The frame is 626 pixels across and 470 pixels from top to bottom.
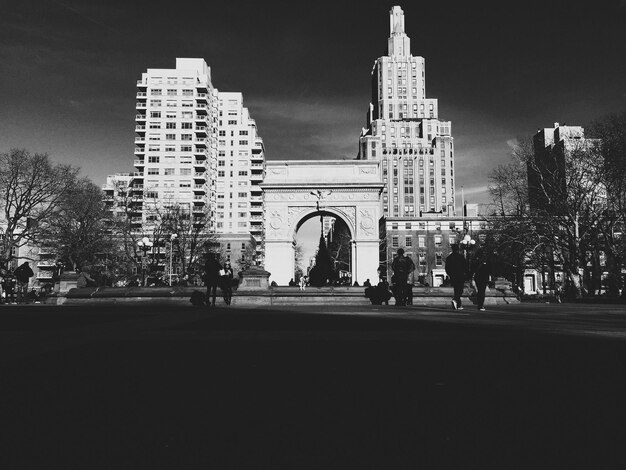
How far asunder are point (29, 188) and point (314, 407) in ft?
131

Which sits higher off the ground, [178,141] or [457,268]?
[178,141]

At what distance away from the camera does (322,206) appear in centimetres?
4406

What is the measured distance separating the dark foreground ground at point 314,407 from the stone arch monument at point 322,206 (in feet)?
127

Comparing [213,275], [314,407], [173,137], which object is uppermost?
[173,137]

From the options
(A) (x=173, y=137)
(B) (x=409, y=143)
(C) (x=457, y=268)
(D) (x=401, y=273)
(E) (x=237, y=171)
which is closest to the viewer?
(C) (x=457, y=268)

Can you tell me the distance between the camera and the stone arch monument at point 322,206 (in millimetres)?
43781

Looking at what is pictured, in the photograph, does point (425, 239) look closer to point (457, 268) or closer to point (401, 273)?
point (401, 273)

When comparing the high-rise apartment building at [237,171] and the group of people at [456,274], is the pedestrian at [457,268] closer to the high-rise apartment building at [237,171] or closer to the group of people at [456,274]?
the group of people at [456,274]

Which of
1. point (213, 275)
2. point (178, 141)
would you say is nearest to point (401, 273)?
point (213, 275)

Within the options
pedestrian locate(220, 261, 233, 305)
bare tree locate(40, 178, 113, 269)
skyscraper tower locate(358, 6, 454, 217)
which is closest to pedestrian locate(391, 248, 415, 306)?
pedestrian locate(220, 261, 233, 305)

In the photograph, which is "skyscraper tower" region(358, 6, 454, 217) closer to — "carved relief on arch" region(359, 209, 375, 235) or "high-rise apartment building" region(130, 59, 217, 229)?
"high-rise apartment building" region(130, 59, 217, 229)

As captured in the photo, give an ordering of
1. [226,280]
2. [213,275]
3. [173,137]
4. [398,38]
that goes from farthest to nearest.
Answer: [398,38], [173,137], [226,280], [213,275]

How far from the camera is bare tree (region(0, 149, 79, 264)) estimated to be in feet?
122

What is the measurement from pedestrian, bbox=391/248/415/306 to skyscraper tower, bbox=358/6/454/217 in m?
103
